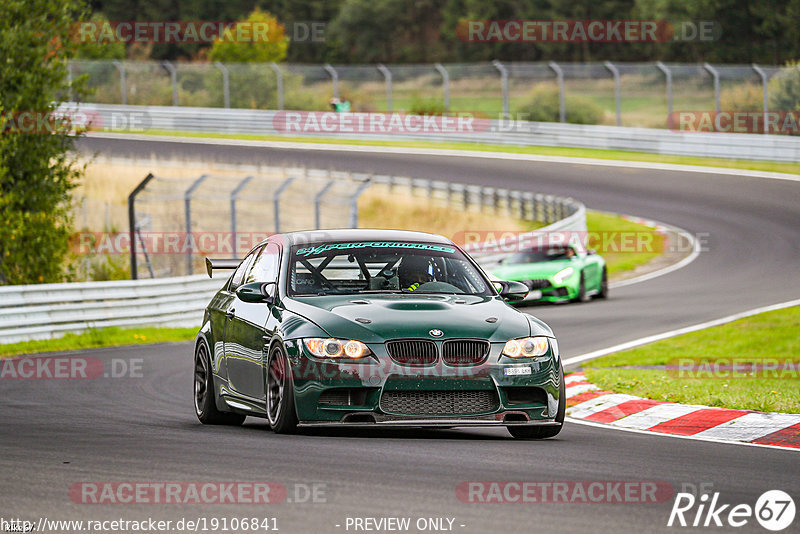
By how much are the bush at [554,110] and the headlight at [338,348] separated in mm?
41835

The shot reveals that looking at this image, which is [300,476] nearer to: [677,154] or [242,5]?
[677,154]

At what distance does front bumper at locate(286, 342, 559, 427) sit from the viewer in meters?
8.25

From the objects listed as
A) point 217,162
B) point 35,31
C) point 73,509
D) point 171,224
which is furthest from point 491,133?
point 73,509

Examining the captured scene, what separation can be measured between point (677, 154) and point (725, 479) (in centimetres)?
3734

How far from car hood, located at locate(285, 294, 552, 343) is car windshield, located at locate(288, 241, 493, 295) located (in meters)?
0.26

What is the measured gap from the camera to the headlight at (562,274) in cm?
2205

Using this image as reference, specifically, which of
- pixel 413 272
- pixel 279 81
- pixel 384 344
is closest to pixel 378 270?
pixel 413 272

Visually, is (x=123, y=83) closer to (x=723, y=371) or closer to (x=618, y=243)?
(x=618, y=243)

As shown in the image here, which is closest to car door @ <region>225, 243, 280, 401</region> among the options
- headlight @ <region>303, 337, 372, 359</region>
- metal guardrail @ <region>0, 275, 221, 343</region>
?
headlight @ <region>303, 337, 372, 359</region>

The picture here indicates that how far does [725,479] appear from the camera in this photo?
714 centimetres

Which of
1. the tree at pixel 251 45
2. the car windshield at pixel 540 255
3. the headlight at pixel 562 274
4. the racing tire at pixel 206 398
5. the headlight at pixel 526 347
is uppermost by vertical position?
the tree at pixel 251 45

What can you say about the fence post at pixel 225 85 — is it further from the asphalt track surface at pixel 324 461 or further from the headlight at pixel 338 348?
the headlight at pixel 338 348

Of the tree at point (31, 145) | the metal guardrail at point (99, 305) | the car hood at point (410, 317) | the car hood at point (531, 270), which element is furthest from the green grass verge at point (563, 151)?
the car hood at point (410, 317)

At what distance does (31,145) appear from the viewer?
20812 millimetres
